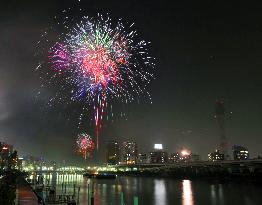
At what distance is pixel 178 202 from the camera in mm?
86938

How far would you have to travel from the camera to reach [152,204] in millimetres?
83312

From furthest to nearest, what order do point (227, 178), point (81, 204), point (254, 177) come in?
point (227, 178) < point (254, 177) < point (81, 204)

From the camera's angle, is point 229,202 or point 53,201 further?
point 229,202

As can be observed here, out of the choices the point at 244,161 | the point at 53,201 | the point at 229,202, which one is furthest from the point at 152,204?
the point at 244,161

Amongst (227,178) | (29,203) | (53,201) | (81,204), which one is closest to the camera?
(29,203)

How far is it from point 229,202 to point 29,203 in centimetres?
5128

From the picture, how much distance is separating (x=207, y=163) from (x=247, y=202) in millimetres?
102383

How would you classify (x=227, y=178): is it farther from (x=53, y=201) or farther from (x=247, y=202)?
(x=53, y=201)

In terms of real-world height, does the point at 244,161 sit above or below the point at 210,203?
above

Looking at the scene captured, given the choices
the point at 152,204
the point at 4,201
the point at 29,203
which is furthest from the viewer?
the point at 152,204

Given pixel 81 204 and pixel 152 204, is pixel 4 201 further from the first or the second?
pixel 152 204

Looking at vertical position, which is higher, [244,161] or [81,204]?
[244,161]

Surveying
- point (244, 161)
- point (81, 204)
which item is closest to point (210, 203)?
point (81, 204)

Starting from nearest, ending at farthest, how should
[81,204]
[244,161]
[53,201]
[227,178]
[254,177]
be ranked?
1. [53,201]
2. [81,204]
3. [244,161]
4. [254,177]
5. [227,178]
